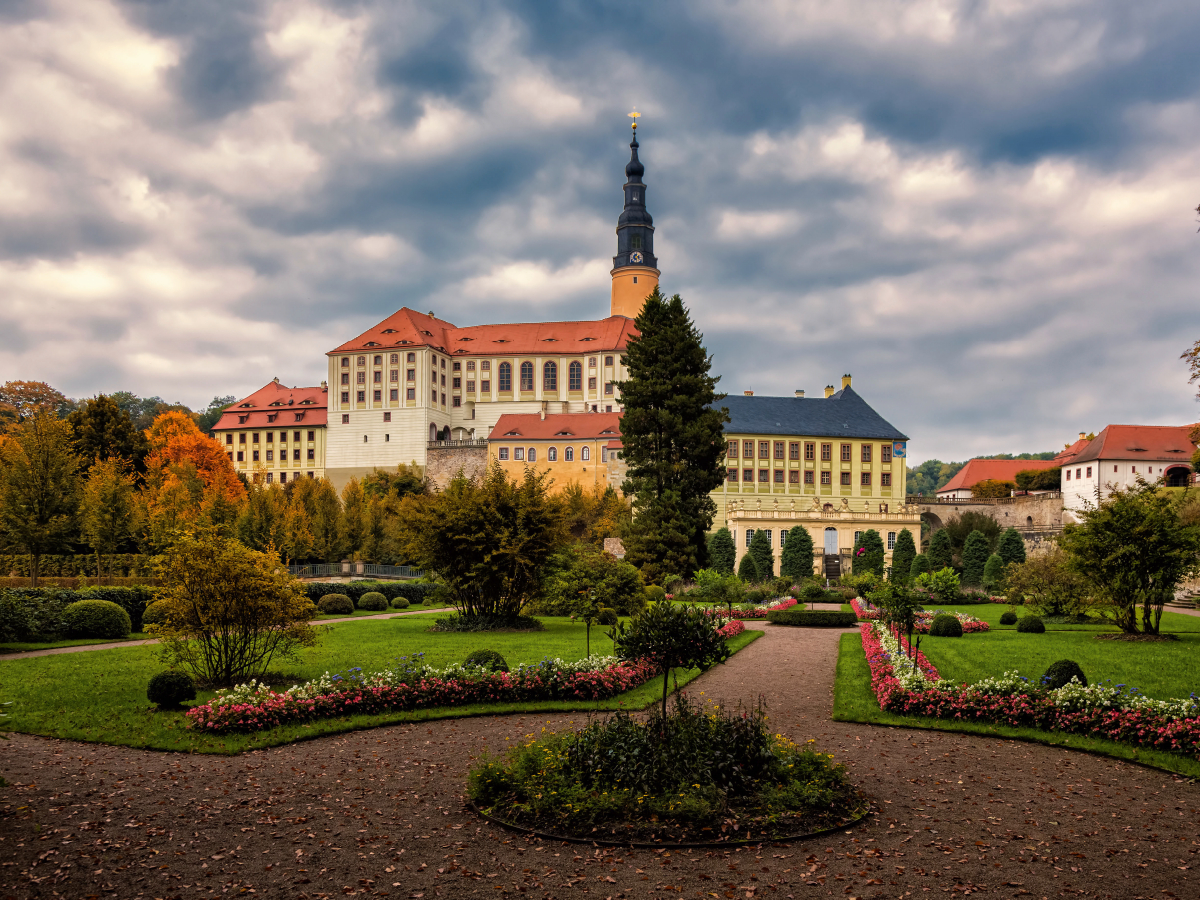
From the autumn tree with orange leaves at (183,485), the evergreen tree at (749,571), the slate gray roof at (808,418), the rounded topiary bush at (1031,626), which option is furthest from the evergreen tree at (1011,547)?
the autumn tree with orange leaves at (183,485)

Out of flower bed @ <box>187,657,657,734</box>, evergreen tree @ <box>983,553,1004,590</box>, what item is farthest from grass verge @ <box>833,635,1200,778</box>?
evergreen tree @ <box>983,553,1004,590</box>

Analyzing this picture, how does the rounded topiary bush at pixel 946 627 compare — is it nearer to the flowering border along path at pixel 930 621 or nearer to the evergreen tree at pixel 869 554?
the flowering border along path at pixel 930 621

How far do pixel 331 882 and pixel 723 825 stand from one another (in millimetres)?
3400

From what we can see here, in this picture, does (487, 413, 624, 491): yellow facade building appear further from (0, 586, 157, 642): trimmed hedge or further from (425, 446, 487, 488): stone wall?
(0, 586, 157, 642): trimmed hedge

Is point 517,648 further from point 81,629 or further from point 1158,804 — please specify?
point 1158,804

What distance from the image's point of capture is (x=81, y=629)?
21797mm

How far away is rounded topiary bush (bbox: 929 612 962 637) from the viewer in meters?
25.2

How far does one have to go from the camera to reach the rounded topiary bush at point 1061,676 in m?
12.6

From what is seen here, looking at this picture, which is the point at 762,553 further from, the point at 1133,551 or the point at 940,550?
the point at 1133,551

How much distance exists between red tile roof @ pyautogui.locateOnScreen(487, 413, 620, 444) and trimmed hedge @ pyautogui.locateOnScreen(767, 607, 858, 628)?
46062 millimetres

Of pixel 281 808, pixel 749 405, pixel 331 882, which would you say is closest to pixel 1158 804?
pixel 331 882

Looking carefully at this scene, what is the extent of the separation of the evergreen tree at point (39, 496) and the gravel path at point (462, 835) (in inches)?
837

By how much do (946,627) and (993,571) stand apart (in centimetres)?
2350

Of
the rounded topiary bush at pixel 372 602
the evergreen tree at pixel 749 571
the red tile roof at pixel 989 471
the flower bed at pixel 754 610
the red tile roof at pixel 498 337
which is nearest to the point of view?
the flower bed at pixel 754 610
